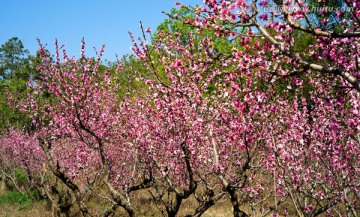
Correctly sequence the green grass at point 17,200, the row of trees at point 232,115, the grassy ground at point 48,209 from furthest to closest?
the green grass at point 17,200
the grassy ground at point 48,209
the row of trees at point 232,115

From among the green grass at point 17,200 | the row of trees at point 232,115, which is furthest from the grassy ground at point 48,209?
the row of trees at point 232,115

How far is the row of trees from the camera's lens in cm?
369

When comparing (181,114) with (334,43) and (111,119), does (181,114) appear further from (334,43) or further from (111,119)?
(111,119)

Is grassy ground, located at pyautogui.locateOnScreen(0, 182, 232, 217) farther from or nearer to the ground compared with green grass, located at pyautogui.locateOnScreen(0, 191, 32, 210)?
nearer to the ground

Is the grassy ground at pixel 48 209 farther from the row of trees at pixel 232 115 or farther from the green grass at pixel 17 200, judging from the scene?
the row of trees at pixel 232 115

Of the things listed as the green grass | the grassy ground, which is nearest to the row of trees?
the grassy ground

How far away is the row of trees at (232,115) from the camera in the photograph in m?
3.69

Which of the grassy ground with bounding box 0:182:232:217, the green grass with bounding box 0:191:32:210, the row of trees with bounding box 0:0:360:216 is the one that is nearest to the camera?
the row of trees with bounding box 0:0:360:216

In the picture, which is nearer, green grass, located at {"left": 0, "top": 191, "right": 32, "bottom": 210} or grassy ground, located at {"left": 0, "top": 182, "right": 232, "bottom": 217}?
Result: grassy ground, located at {"left": 0, "top": 182, "right": 232, "bottom": 217}

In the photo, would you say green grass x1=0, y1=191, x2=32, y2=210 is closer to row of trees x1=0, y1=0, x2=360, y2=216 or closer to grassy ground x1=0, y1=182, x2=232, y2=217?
grassy ground x1=0, y1=182, x2=232, y2=217

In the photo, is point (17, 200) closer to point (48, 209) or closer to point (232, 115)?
point (48, 209)

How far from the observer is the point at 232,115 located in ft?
25.3

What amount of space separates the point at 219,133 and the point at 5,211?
945 cm

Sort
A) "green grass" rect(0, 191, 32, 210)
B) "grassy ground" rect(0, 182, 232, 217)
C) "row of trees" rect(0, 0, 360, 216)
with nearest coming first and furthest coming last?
"row of trees" rect(0, 0, 360, 216) < "grassy ground" rect(0, 182, 232, 217) < "green grass" rect(0, 191, 32, 210)
